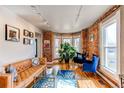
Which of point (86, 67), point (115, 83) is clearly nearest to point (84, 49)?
point (86, 67)

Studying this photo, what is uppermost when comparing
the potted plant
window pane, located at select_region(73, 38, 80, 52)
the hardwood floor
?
window pane, located at select_region(73, 38, 80, 52)

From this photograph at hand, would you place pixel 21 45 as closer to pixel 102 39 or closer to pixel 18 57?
pixel 18 57

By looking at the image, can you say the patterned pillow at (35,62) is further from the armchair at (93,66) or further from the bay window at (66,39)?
the bay window at (66,39)

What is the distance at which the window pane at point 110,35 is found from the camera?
4.94 m

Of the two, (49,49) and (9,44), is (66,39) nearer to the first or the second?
(49,49)

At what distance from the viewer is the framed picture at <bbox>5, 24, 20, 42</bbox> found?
4.40 m

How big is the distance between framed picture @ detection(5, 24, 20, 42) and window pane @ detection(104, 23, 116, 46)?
3132 millimetres

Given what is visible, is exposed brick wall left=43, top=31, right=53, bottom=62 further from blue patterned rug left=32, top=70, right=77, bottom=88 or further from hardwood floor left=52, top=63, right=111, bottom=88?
blue patterned rug left=32, top=70, right=77, bottom=88

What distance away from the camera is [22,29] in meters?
5.87

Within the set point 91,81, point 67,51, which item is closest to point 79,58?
point 67,51

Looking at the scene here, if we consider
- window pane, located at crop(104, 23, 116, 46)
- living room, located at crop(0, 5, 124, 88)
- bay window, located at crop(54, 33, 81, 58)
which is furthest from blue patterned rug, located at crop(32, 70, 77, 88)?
bay window, located at crop(54, 33, 81, 58)

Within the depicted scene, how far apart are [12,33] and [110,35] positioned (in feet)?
10.6

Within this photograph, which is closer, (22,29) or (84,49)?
(22,29)
